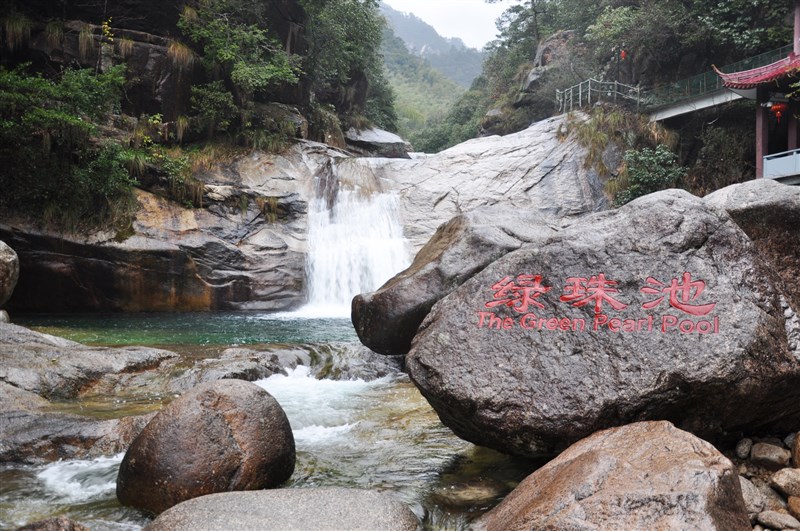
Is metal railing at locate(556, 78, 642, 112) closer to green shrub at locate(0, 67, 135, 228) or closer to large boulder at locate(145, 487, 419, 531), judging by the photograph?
green shrub at locate(0, 67, 135, 228)

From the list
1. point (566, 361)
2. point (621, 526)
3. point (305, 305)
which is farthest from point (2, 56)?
point (621, 526)

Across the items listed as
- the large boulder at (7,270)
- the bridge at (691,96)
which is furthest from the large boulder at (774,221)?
the bridge at (691,96)

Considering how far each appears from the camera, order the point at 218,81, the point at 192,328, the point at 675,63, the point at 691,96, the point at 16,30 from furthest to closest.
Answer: the point at 675,63, the point at 691,96, the point at 218,81, the point at 16,30, the point at 192,328

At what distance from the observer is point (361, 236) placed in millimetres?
17078

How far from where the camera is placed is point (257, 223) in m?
15.6

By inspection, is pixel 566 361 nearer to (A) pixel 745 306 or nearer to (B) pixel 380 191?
(A) pixel 745 306

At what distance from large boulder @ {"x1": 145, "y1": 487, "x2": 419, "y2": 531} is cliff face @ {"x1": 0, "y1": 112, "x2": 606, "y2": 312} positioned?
706cm

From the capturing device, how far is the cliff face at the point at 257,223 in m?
13.1

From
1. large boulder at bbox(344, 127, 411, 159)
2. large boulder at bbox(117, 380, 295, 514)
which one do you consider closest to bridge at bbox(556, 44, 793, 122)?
large boulder at bbox(344, 127, 411, 159)

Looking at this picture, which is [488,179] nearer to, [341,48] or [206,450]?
[341,48]

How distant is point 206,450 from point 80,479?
138cm

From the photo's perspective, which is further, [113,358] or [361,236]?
[361,236]

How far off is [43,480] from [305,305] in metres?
10.3

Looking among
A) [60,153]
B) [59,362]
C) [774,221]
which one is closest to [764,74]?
[774,221]
